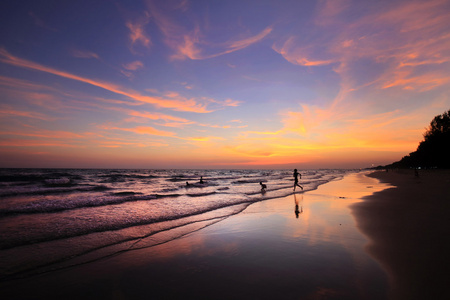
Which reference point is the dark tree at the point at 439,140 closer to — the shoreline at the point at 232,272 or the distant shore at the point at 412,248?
the distant shore at the point at 412,248

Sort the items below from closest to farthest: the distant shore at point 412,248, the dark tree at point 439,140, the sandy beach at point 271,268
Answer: the distant shore at point 412,248 < the sandy beach at point 271,268 < the dark tree at point 439,140

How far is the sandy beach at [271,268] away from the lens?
14.2ft

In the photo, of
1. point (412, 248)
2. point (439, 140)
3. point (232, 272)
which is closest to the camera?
point (232, 272)

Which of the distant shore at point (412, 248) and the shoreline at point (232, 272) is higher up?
the distant shore at point (412, 248)

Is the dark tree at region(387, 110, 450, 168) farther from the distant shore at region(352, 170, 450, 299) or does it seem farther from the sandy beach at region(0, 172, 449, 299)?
the sandy beach at region(0, 172, 449, 299)

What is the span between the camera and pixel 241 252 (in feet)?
21.6

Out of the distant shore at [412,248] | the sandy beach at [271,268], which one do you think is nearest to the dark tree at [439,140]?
the distant shore at [412,248]

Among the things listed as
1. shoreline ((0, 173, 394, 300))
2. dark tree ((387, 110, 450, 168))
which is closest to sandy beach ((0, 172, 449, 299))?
shoreline ((0, 173, 394, 300))

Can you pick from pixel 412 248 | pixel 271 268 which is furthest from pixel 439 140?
pixel 271 268

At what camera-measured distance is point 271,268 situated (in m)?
5.34

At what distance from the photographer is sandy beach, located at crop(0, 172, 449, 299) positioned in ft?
14.2

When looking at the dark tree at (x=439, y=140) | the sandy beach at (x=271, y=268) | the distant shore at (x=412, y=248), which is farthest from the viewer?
the dark tree at (x=439, y=140)

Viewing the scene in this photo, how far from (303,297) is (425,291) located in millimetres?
2302

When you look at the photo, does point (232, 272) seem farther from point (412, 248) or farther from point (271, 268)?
point (412, 248)
